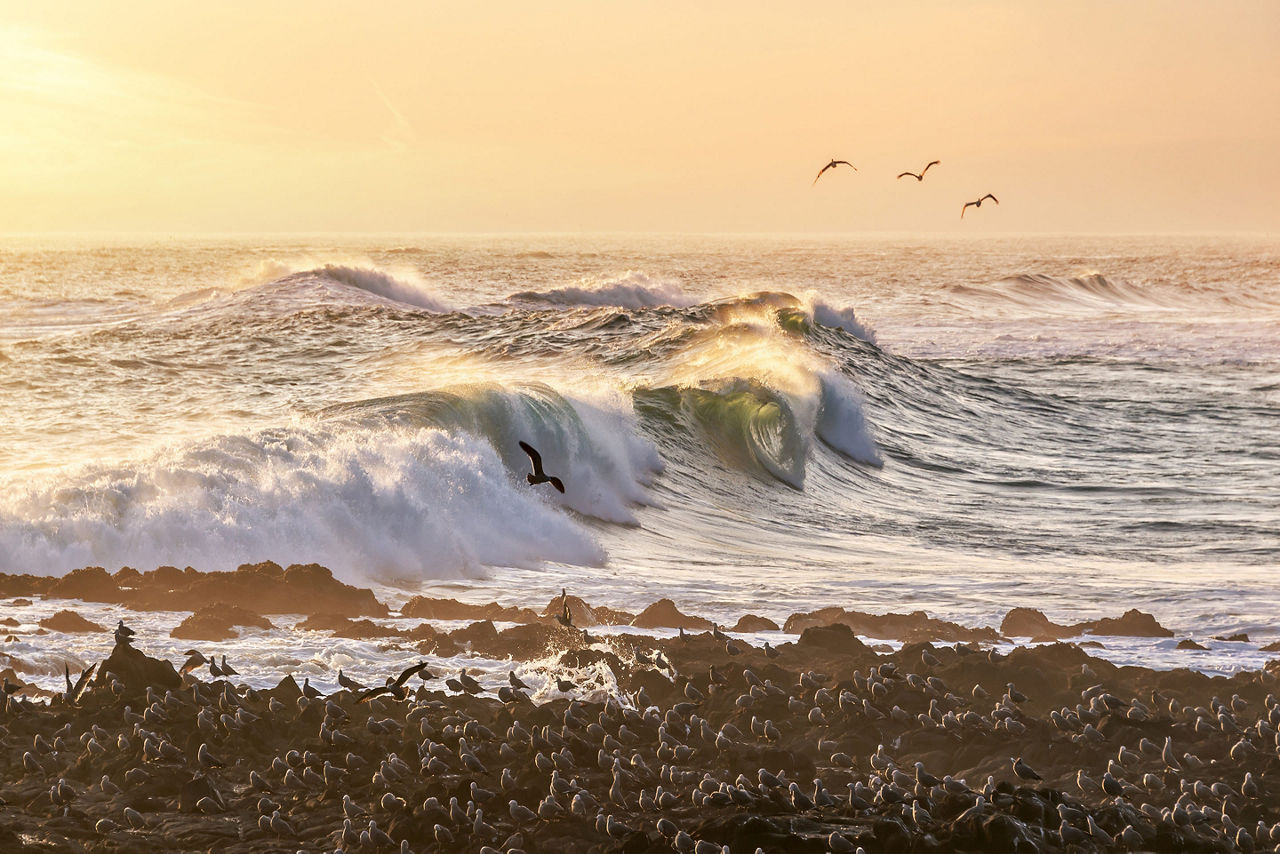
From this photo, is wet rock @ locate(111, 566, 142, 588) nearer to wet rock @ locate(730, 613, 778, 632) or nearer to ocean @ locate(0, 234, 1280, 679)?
ocean @ locate(0, 234, 1280, 679)

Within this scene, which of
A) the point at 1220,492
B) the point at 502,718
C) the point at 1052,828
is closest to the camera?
the point at 1052,828

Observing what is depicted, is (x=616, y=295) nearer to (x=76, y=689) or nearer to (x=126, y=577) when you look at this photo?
(x=126, y=577)

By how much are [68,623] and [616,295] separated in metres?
39.8

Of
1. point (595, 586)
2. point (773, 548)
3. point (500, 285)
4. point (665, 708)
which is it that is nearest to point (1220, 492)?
point (773, 548)

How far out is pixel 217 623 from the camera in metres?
9.33

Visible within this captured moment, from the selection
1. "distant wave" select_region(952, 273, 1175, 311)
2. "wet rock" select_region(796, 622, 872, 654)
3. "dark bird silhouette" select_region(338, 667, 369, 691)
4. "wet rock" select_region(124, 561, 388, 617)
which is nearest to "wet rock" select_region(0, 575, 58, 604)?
"wet rock" select_region(124, 561, 388, 617)

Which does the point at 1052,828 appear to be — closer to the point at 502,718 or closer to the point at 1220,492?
the point at 502,718

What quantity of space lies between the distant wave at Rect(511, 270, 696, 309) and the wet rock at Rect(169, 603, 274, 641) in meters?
37.9

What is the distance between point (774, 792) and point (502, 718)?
1.75m

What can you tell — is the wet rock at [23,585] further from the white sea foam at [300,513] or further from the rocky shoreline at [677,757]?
the rocky shoreline at [677,757]

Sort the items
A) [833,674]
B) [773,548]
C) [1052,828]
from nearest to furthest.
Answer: [1052,828] < [833,674] < [773,548]

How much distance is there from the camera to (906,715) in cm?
725

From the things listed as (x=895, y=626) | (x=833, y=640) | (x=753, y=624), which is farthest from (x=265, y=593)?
(x=895, y=626)

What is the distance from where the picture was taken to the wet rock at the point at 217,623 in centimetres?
917
